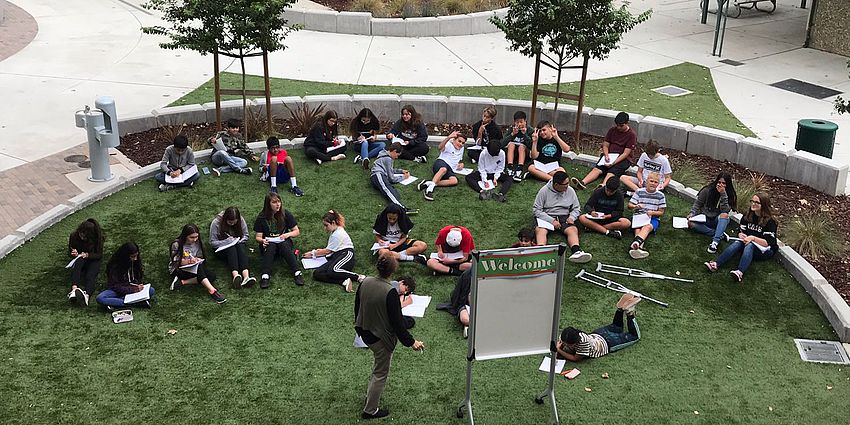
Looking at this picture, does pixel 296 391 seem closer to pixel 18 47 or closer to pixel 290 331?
pixel 290 331

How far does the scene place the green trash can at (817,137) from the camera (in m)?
13.4

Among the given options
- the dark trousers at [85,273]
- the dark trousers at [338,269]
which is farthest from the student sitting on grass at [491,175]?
the dark trousers at [85,273]

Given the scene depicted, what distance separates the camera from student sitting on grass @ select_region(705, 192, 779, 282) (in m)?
10.7

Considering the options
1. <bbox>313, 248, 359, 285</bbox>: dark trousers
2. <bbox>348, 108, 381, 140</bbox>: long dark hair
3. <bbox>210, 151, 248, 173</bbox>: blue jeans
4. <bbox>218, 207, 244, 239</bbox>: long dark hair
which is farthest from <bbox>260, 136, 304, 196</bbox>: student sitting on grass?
<bbox>313, 248, 359, 285</bbox>: dark trousers

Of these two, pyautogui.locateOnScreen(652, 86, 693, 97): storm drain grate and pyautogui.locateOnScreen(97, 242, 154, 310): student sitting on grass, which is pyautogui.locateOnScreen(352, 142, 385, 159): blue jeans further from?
pyautogui.locateOnScreen(652, 86, 693, 97): storm drain grate

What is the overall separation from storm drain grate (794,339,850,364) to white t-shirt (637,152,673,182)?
147 inches

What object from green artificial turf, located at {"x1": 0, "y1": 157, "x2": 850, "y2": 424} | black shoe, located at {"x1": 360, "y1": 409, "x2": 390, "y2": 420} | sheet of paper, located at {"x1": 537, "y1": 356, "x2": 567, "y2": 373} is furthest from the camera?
sheet of paper, located at {"x1": 537, "y1": 356, "x2": 567, "y2": 373}

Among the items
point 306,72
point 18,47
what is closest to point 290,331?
point 306,72

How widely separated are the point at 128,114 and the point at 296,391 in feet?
28.2

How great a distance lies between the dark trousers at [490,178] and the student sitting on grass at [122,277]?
510 cm

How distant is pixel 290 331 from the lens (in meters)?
9.41

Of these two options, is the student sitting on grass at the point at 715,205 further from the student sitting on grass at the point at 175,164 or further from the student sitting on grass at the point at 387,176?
the student sitting on grass at the point at 175,164

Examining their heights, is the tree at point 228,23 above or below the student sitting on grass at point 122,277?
above

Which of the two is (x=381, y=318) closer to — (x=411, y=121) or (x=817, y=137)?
(x=411, y=121)
